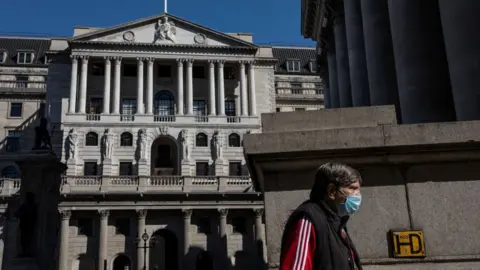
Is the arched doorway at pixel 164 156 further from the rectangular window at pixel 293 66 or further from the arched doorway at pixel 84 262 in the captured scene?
the rectangular window at pixel 293 66

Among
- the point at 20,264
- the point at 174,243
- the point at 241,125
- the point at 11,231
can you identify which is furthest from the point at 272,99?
the point at 20,264

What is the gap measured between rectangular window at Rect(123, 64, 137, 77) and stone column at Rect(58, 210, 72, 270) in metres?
21.3

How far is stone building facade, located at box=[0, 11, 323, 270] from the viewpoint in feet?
169

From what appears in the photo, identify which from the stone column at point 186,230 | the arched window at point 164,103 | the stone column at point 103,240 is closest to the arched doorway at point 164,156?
the arched window at point 164,103

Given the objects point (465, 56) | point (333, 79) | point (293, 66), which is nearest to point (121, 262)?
point (333, 79)

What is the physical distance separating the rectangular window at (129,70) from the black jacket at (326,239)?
62357 millimetres

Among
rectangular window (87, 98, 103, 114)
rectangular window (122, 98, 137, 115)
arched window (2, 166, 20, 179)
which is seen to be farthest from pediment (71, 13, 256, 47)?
arched window (2, 166, 20, 179)

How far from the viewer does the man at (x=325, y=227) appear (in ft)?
13.5

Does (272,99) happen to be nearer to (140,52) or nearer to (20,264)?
(140,52)

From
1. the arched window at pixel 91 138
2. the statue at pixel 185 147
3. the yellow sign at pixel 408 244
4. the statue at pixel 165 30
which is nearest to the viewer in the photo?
the yellow sign at pixel 408 244

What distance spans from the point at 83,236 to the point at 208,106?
21800mm

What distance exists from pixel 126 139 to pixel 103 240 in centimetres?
1277

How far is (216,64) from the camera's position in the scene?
6394 cm

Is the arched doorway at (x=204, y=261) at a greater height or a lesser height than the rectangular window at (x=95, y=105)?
lesser
